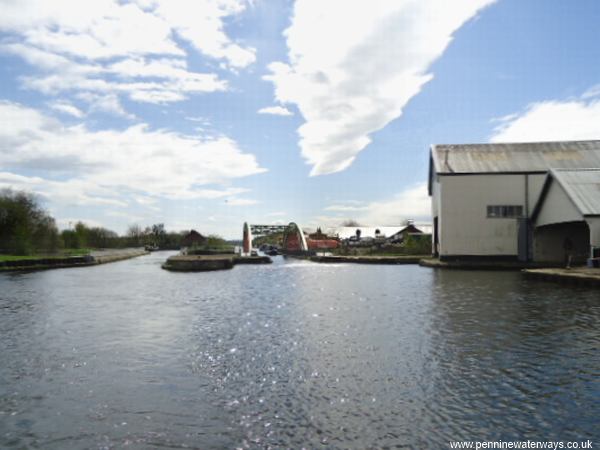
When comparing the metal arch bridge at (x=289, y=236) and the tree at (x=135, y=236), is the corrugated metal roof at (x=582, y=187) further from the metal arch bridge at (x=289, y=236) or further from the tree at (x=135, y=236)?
the tree at (x=135, y=236)

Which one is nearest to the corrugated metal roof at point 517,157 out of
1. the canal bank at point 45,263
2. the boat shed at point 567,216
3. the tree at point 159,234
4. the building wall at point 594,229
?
the boat shed at point 567,216

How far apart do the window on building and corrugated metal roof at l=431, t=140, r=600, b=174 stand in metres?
3.42

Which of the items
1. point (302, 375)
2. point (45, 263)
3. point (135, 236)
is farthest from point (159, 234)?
point (302, 375)

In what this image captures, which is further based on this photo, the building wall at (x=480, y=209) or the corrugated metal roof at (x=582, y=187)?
the building wall at (x=480, y=209)

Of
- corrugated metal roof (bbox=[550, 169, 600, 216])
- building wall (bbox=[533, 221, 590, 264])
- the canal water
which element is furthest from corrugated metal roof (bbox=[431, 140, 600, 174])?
the canal water

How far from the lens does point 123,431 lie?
25.2ft

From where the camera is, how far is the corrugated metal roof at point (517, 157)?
44.6 metres

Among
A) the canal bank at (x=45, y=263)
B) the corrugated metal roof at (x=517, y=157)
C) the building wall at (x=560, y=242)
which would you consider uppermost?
the corrugated metal roof at (x=517, y=157)

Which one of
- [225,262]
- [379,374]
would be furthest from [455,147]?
[379,374]

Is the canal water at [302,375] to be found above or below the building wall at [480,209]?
below

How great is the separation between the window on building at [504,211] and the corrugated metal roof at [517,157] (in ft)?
11.2

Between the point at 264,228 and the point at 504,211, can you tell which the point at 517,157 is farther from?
the point at 264,228

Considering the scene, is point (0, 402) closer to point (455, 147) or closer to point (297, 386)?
point (297, 386)

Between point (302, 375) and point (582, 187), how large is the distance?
33031 mm
